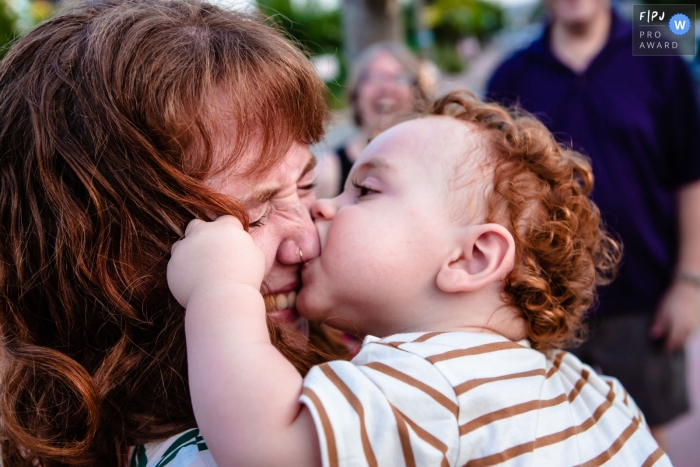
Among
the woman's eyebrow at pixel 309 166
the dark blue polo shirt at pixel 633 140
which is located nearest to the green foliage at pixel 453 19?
the dark blue polo shirt at pixel 633 140

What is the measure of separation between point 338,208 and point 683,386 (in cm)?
252

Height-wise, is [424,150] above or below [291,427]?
above

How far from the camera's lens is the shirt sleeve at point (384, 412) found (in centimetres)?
114

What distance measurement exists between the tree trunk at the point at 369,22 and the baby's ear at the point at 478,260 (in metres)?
6.56

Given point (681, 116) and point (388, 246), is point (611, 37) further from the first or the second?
point (388, 246)

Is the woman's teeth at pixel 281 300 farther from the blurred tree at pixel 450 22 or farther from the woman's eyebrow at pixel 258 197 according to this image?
the blurred tree at pixel 450 22

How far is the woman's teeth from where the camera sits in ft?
5.53

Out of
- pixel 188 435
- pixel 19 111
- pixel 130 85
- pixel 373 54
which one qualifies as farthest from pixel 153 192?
pixel 373 54

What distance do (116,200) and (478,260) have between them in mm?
919

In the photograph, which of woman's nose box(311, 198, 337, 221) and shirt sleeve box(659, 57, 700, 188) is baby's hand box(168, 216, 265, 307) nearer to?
woman's nose box(311, 198, 337, 221)

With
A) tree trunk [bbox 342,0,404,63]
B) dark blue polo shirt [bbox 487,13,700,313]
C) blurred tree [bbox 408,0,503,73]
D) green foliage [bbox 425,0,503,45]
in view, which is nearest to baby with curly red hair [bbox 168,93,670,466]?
dark blue polo shirt [bbox 487,13,700,313]

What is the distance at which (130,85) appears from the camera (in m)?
1.41

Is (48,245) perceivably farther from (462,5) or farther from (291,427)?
(462,5)

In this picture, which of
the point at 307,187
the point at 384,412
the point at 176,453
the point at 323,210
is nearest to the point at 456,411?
the point at 384,412
